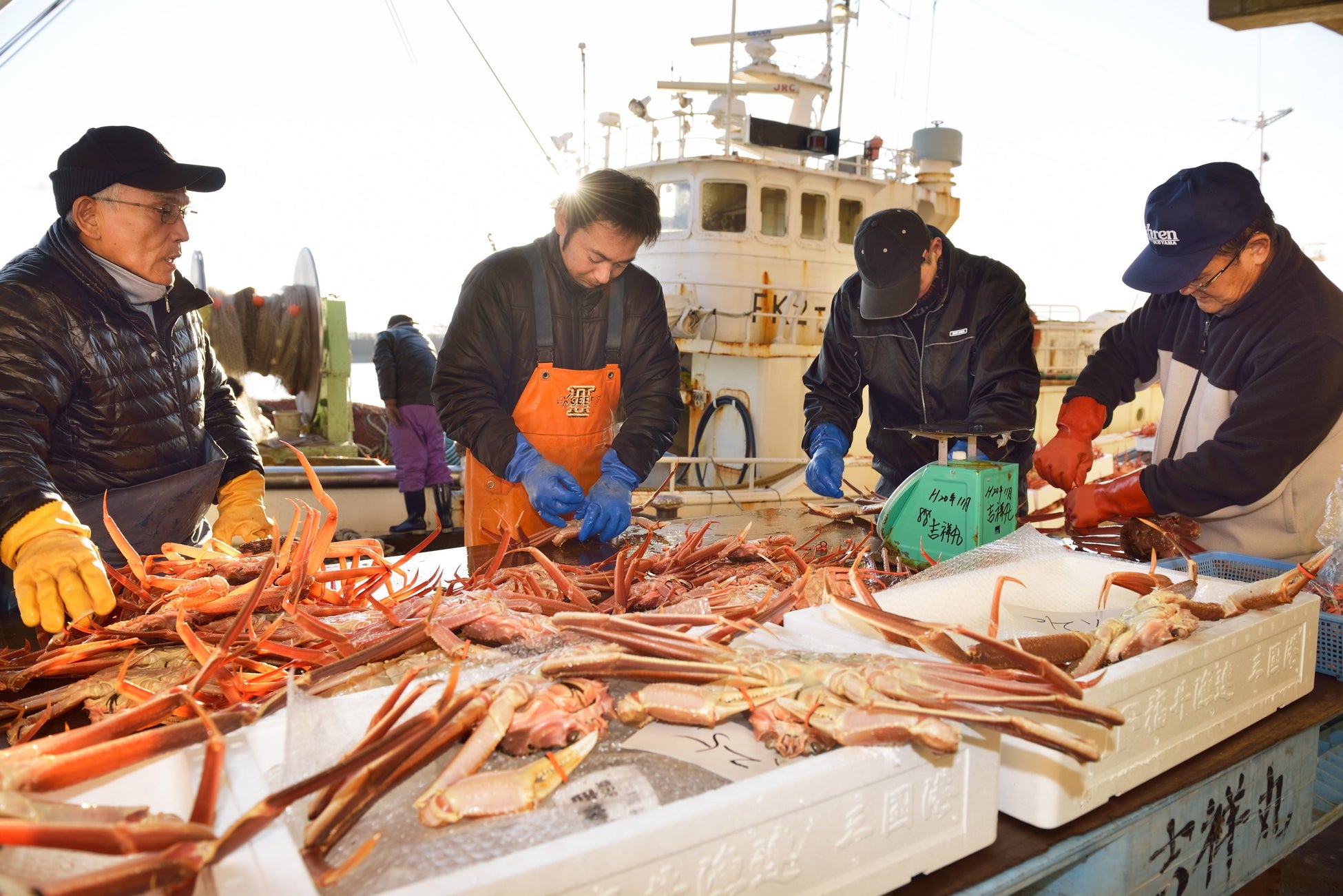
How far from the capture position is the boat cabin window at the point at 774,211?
1143cm

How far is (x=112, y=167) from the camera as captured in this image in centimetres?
232

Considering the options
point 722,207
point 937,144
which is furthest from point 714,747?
point 937,144

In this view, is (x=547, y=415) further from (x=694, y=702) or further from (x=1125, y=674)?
(x=1125, y=674)


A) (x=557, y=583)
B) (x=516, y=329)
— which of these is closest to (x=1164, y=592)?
(x=557, y=583)

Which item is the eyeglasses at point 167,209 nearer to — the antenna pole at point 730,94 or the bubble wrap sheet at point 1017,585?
the bubble wrap sheet at point 1017,585

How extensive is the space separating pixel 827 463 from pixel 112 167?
2.57 m

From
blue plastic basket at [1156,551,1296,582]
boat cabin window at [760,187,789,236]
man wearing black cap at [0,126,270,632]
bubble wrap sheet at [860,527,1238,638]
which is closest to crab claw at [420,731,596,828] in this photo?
bubble wrap sheet at [860,527,1238,638]

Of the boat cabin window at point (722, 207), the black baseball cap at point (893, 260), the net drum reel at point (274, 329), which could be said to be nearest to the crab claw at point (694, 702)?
the black baseball cap at point (893, 260)

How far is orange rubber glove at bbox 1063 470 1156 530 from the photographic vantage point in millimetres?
2504

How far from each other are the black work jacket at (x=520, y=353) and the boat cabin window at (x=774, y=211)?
28.2 feet

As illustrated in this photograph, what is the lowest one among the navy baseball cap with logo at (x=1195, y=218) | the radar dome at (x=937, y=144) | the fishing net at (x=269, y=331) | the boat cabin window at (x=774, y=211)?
the fishing net at (x=269, y=331)

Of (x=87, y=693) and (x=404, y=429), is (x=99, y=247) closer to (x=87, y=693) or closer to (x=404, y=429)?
(x=87, y=693)

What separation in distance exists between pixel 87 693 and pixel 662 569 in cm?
125

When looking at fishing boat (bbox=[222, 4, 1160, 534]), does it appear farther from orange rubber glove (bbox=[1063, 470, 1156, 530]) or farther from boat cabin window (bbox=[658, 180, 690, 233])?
orange rubber glove (bbox=[1063, 470, 1156, 530])
